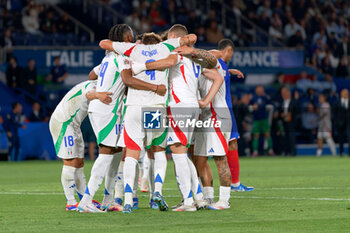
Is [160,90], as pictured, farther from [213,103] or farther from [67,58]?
[67,58]

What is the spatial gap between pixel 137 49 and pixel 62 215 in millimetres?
2139

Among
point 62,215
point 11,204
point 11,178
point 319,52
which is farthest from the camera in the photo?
point 319,52

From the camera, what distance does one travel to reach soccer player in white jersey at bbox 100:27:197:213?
874cm

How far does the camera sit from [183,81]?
8.99m

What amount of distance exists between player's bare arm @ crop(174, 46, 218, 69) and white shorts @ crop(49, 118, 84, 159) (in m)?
1.73

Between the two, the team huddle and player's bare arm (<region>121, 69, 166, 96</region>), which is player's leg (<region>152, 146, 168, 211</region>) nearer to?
the team huddle

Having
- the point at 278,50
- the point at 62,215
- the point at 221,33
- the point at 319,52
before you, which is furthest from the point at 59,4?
the point at 62,215

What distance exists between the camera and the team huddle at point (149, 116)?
878 centimetres

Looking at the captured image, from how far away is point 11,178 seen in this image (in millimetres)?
15609

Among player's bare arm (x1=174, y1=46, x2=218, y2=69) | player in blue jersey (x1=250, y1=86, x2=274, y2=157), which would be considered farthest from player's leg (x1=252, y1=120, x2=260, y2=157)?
player's bare arm (x1=174, y1=46, x2=218, y2=69)

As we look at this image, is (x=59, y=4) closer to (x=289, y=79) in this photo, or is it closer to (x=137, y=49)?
(x=289, y=79)

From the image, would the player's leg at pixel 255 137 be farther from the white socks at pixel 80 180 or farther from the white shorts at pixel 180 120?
the white shorts at pixel 180 120

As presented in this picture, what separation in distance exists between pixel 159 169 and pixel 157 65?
1230mm

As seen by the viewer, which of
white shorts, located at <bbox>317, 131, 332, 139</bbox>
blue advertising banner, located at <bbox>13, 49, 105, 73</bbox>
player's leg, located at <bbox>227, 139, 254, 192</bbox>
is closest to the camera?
player's leg, located at <bbox>227, 139, 254, 192</bbox>
